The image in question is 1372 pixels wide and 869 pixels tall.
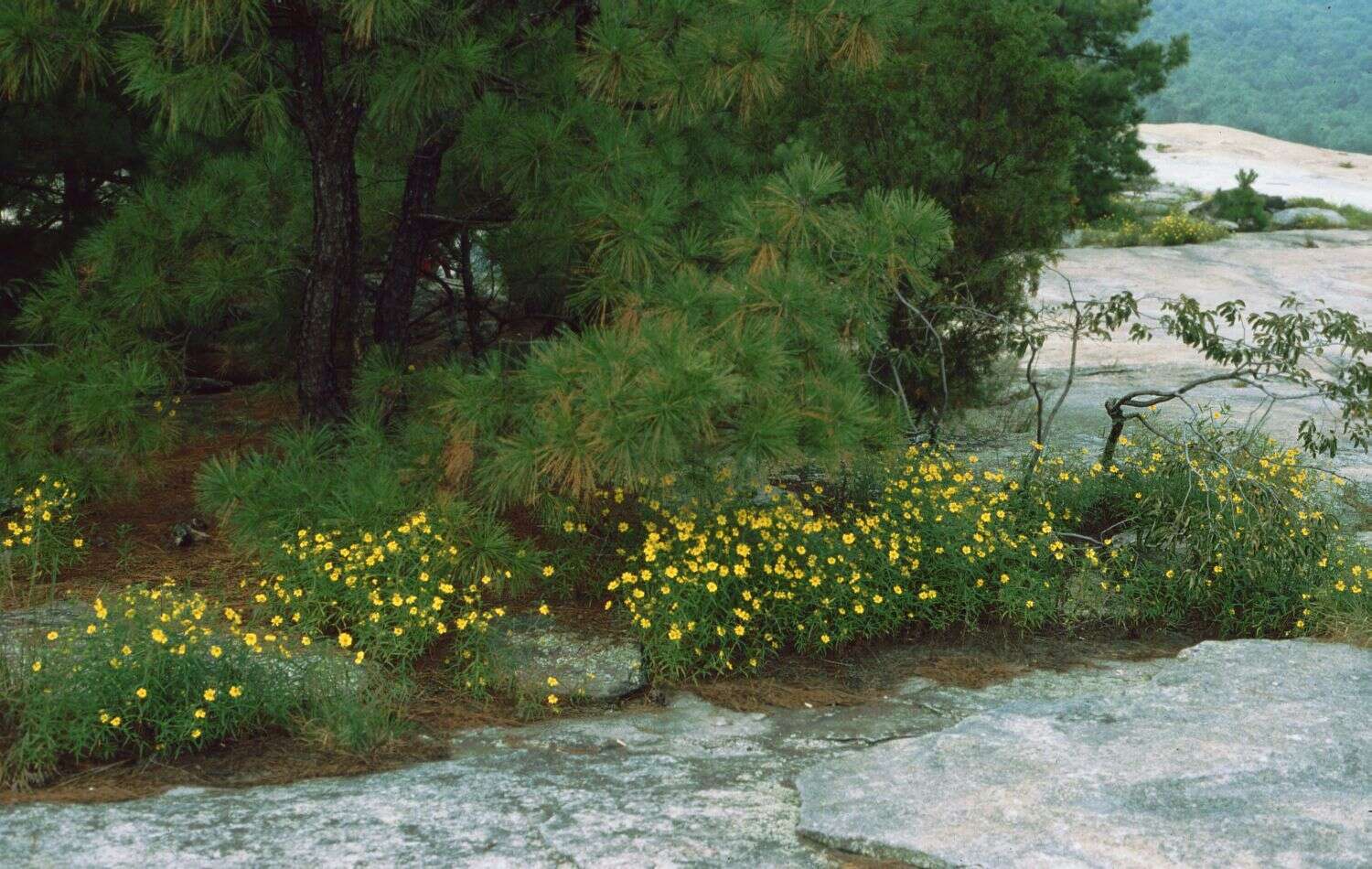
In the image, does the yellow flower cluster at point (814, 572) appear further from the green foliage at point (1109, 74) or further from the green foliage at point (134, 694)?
the green foliage at point (1109, 74)

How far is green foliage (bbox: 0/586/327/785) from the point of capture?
3354 millimetres

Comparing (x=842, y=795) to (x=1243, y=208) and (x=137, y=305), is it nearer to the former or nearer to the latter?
(x=137, y=305)

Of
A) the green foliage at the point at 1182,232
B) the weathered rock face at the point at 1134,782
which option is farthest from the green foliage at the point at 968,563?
the green foliage at the point at 1182,232

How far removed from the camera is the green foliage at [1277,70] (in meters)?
39.2

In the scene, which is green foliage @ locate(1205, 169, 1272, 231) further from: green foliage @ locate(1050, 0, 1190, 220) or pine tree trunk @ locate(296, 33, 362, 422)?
pine tree trunk @ locate(296, 33, 362, 422)

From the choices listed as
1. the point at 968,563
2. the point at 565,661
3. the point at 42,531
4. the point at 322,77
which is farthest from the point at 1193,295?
the point at 42,531

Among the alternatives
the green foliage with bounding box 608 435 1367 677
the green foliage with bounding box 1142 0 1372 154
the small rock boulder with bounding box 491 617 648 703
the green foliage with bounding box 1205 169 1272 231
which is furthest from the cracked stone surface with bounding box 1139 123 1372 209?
the small rock boulder with bounding box 491 617 648 703

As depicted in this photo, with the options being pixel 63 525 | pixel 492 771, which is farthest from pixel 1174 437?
pixel 63 525

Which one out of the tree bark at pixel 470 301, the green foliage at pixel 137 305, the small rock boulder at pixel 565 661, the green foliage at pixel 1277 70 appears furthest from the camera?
the green foliage at pixel 1277 70

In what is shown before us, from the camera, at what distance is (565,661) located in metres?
4.23

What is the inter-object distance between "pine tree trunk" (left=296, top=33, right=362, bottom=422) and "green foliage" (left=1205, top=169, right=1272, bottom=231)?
51.2 ft

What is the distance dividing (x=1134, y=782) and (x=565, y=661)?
172 centimetres

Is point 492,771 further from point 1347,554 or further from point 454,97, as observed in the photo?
point 1347,554

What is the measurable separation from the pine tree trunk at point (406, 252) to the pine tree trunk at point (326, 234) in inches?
4.6
